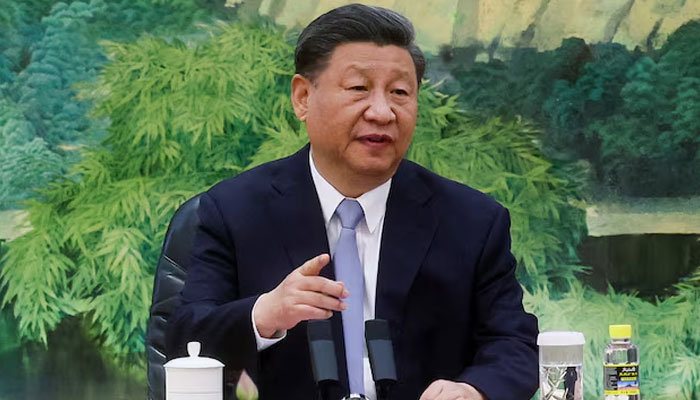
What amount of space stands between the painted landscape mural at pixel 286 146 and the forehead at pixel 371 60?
1682mm

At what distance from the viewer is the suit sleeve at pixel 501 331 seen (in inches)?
80.7

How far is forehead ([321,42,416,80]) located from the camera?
2.15 metres

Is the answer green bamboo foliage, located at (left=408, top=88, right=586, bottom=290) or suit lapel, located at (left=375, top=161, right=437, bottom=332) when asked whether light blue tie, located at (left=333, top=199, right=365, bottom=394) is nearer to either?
suit lapel, located at (left=375, top=161, right=437, bottom=332)

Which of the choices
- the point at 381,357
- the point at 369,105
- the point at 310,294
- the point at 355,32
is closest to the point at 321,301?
the point at 310,294

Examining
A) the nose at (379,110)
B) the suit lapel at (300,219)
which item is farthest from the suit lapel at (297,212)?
the nose at (379,110)

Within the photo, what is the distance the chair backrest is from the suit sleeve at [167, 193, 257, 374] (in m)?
0.23

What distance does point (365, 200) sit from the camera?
7.39ft

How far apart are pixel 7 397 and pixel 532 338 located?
7.40ft

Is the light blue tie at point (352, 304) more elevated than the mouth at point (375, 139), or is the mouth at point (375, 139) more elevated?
the mouth at point (375, 139)

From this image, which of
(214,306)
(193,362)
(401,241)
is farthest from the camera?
(401,241)

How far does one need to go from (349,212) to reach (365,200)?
0.14 ft

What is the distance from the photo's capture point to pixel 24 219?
380cm

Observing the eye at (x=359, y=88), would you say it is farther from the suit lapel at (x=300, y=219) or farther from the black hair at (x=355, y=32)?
the suit lapel at (x=300, y=219)

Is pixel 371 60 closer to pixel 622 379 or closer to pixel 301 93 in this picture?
pixel 301 93
